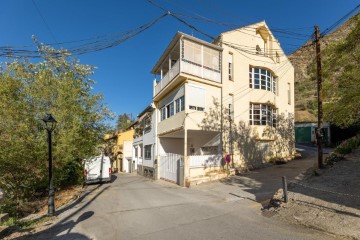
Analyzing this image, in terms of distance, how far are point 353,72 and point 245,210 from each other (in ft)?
22.3

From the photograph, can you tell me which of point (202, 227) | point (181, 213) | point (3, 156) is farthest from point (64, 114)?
point (202, 227)

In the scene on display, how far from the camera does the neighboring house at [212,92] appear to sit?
17.0 meters

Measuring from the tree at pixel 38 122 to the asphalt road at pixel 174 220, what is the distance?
3.70 metres

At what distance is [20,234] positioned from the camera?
275 inches

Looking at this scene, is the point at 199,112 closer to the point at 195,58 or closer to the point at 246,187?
the point at 195,58

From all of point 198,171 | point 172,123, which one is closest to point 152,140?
point 172,123

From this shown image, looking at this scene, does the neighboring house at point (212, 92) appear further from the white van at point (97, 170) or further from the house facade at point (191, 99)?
the white van at point (97, 170)

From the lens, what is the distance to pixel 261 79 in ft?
69.5

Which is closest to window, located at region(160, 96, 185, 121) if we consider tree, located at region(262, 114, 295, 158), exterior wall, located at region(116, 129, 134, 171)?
tree, located at region(262, 114, 295, 158)

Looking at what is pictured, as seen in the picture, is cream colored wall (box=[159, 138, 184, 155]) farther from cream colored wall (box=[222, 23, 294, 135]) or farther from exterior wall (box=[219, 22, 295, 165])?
cream colored wall (box=[222, 23, 294, 135])

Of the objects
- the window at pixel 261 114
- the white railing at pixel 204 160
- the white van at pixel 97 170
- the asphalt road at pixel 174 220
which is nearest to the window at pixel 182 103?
the white railing at pixel 204 160

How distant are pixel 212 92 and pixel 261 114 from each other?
532 cm

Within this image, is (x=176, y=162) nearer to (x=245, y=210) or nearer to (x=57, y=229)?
(x=245, y=210)

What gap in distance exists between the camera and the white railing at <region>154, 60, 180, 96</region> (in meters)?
17.5
